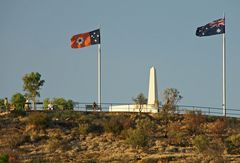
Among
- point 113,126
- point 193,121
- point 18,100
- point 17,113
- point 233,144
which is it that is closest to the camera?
point 233,144

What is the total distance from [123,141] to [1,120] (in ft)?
42.5

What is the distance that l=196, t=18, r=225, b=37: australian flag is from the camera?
76062 mm

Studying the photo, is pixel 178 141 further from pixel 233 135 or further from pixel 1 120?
pixel 1 120

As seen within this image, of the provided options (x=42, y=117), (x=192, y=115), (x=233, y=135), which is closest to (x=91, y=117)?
(x=42, y=117)

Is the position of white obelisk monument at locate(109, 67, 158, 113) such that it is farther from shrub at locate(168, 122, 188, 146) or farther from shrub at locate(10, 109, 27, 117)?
shrub at locate(10, 109, 27, 117)

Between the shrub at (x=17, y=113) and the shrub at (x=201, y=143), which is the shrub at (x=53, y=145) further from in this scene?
the shrub at (x=201, y=143)

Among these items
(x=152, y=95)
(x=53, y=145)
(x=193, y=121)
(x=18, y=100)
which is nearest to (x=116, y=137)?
(x=53, y=145)

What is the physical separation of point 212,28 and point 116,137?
16777 millimetres

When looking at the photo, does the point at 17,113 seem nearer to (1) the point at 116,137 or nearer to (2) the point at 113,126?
(2) the point at 113,126

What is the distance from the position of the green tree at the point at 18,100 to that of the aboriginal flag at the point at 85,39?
8.94 meters

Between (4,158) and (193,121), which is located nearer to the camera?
(4,158)

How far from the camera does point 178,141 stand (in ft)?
219

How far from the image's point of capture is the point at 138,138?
213 feet

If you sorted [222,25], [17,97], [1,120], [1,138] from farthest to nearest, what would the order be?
[17,97]
[222,25]
[1,120]
[1,138]
